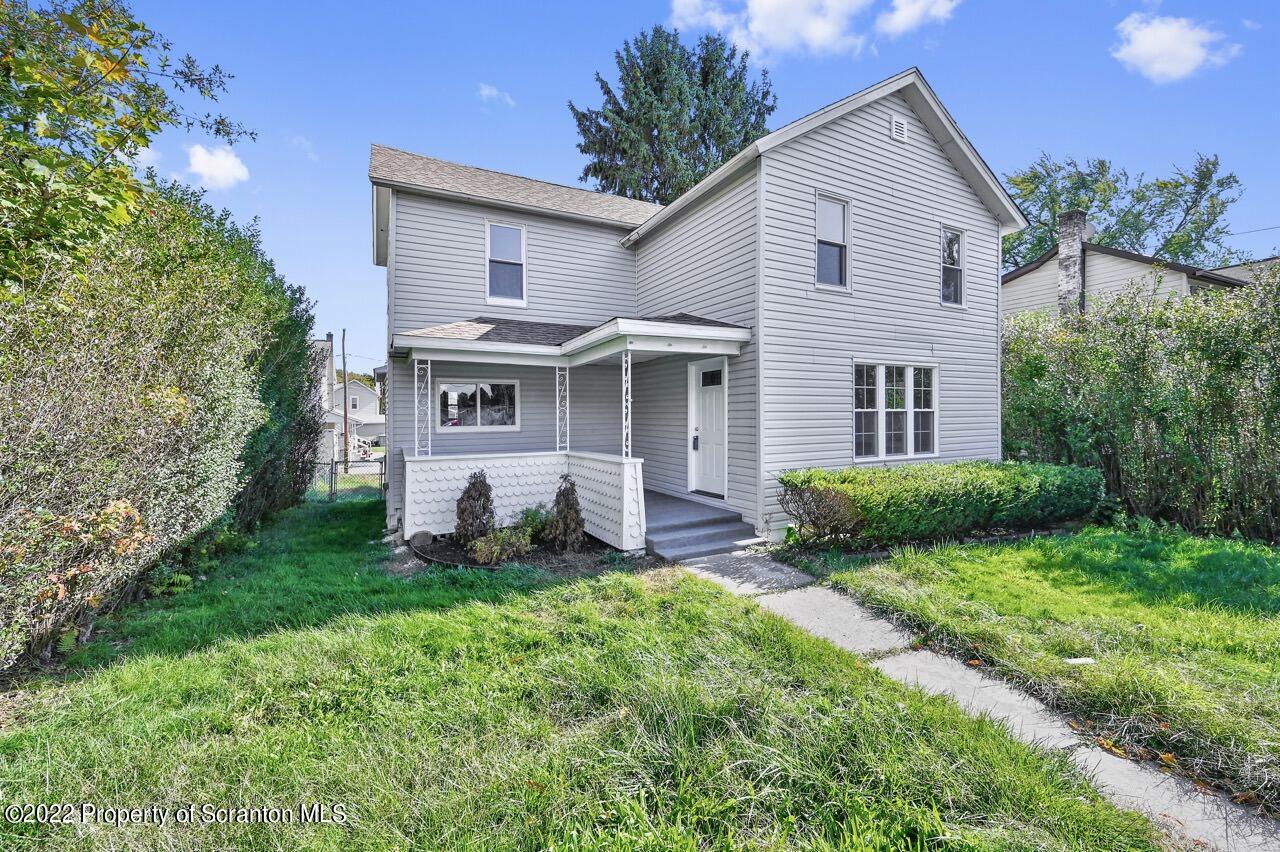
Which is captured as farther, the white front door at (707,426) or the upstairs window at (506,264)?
the upstairs window at (506,264)

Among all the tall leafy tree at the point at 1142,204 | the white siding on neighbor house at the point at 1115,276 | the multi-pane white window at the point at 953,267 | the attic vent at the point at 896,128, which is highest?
the tall leafy tree at the point at 1142,204

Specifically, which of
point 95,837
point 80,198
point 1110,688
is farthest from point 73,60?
point 1110,688

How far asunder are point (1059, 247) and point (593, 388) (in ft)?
49.1

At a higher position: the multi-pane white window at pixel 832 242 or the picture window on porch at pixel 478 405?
the multi-pane white window at pixel 832 242

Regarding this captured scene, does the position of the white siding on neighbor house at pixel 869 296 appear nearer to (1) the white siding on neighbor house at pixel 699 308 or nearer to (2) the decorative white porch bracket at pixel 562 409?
(1) the white siding on neighbor house at pixel 699 308

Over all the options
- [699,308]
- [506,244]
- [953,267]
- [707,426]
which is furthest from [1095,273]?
[506,244]

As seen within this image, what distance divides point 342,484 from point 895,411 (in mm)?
15797

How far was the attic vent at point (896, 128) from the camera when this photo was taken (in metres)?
9.12

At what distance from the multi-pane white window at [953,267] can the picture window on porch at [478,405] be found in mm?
8429

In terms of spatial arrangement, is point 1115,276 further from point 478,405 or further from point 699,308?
point 478,405

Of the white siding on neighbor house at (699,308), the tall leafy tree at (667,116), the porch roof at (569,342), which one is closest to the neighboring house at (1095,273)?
the white siding on neighbor house at (699,308)

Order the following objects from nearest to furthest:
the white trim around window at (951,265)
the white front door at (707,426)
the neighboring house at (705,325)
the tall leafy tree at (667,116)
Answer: the neighboring house at (705,325), the white front door at (707,426), the white trim around window at (951,265), the tall leafy tree at (667,116)

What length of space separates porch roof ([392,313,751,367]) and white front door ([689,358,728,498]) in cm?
79

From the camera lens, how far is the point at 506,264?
32.8 feet
